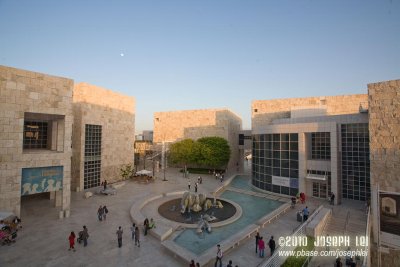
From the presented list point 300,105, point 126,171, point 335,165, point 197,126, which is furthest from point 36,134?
point 300,105

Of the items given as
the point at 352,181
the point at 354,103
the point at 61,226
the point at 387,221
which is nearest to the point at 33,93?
the point at 61,226

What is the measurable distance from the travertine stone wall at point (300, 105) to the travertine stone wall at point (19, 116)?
29.1 m

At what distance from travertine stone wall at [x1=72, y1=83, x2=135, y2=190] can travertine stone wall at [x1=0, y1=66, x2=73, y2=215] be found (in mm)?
11165

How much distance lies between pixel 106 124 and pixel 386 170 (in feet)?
128

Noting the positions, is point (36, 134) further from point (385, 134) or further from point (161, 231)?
point (385, 134)

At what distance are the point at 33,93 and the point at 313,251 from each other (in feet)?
95.1

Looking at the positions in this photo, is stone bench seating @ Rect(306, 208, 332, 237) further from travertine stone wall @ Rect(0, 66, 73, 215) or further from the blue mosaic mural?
the blue mosaic mural

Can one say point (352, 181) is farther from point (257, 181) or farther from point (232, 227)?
point (232, 227)

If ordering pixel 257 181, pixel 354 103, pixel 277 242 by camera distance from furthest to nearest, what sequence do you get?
pixel 354 103 < pixel 257 181 < pixel 277 242

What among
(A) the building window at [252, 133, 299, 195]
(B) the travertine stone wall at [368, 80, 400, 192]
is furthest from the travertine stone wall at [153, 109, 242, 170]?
(B) the travertine stone wall at [368, 80, 400, 192]

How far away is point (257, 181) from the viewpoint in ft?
121

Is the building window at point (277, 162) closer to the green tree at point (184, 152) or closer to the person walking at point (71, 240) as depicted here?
the green tree at point (184, 152)

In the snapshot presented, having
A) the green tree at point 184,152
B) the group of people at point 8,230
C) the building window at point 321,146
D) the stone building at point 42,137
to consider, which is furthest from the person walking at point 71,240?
the green tree at point 184,152

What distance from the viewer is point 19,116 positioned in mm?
20688
